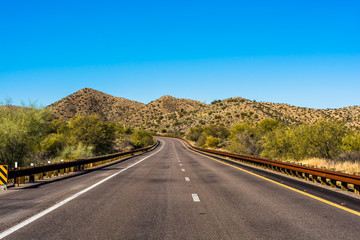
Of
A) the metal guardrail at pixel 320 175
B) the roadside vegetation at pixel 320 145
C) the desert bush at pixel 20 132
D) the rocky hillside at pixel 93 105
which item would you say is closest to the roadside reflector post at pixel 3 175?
the desert bush at pixel 20 132

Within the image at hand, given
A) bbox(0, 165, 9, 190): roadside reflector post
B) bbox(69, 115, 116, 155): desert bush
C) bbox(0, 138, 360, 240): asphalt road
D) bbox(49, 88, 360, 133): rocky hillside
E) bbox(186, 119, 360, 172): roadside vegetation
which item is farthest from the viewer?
bbox(49, 88, 360, 133): rocky hillside

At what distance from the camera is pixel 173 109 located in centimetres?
16675

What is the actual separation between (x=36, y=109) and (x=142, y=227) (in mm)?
23129

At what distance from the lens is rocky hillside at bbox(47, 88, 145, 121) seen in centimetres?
12191

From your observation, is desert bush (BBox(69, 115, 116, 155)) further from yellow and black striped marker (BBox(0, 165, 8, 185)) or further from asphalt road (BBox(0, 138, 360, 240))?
asphalt road (BBox(0, 138, 360, 240))

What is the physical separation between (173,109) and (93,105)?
4819 cm

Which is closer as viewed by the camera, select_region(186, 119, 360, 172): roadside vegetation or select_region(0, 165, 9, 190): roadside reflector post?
select_region(0, 165, 9, 190): roadside reflector post

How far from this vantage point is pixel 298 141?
25672 mm

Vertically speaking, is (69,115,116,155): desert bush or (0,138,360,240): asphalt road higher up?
(69,115,116,155): desert bush

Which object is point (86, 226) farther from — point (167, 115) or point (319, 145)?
point (167, 115)

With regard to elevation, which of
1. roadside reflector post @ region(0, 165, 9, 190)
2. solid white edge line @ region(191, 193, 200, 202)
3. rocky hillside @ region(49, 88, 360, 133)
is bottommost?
solid white edge line @ region(191, 193, 200, 202)

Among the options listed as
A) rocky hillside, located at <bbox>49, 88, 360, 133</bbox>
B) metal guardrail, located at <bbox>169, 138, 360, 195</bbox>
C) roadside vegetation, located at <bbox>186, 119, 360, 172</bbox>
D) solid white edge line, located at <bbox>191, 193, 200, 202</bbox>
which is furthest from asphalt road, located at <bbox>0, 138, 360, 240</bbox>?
rocky hillside, located at <bbox>49, 88, 360, 133</bbox>

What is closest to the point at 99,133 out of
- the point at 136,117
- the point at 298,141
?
the point at 298,141

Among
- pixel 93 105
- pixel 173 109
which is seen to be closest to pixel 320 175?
pixel 93 105
